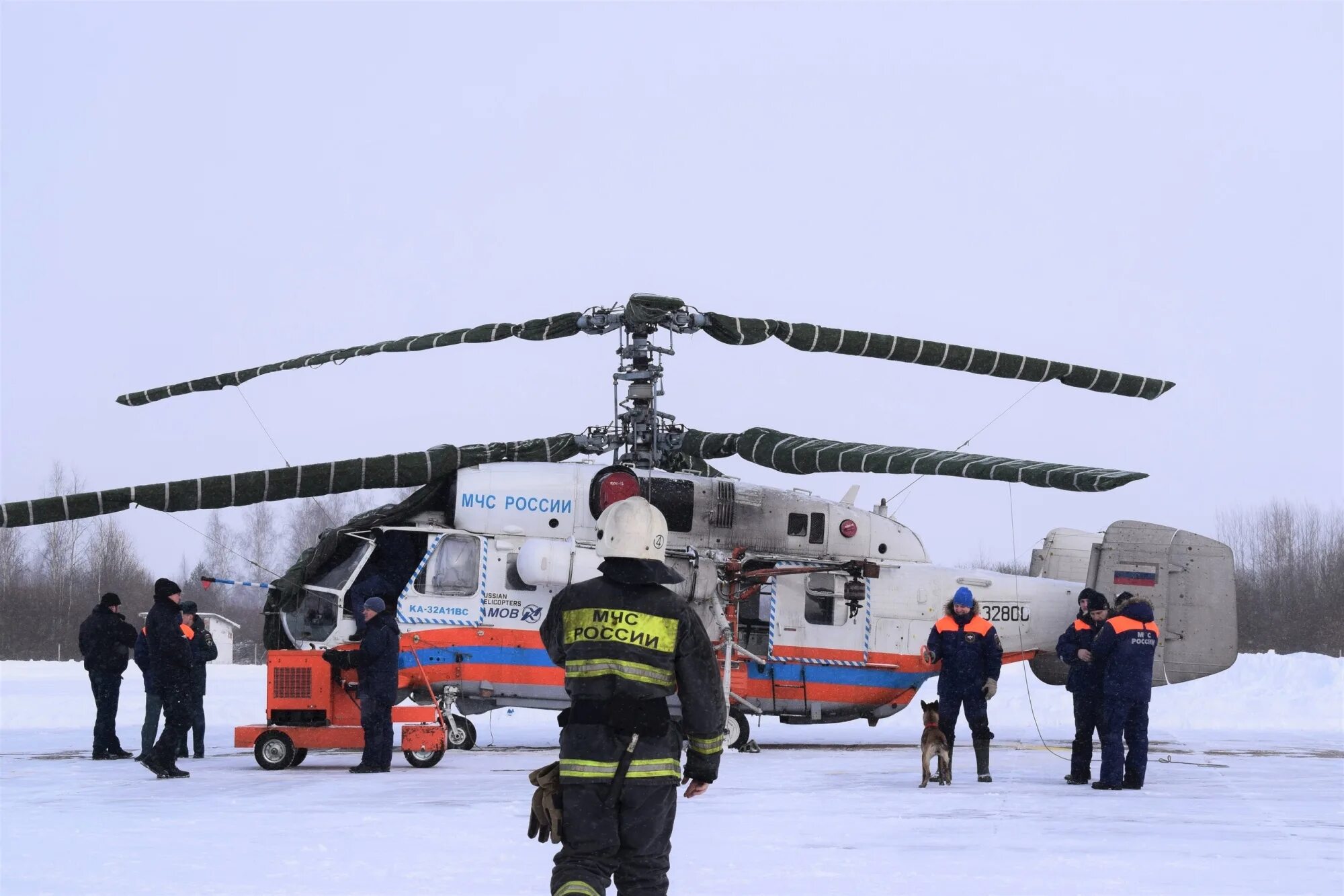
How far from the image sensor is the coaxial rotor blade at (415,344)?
12.9 metres

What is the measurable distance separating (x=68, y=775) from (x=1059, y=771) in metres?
9.26

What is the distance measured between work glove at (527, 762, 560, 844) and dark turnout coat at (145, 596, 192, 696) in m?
8.42

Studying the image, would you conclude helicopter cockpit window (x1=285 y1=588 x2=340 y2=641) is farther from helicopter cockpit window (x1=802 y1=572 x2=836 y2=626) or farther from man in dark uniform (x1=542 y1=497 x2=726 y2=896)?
man in dark uniform (x1=542 y1=497 x2=726 y2=896)

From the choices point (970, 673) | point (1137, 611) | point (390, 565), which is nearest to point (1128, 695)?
point (1137, 611)

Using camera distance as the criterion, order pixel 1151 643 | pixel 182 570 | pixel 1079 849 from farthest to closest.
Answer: pixel 182 570, pixel 1151 643, pixel 1079 849

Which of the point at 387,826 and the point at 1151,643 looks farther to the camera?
the point at 1151,643

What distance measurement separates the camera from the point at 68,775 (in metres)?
12.2

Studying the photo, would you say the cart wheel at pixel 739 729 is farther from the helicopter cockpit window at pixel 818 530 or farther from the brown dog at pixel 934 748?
the brown dog at pixel 934 748

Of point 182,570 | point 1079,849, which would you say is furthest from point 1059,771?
point 182,570

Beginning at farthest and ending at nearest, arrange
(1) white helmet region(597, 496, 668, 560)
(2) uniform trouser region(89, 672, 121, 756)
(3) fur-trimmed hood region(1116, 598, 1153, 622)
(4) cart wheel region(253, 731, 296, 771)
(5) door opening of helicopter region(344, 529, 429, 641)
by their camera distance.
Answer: (5) door opening of helicopter region(344, 529, 429, 641) → (2) uniform trouser region(89, 672, 121, 756) → (4) cart wheel region(253, 731, 296, 771) → (3) fur-trimmed hood region(1116, 598, 1153, 622) → (1) white helmet region(597, 496, 668, 560)

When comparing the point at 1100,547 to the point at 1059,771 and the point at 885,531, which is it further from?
the point at 1059,771

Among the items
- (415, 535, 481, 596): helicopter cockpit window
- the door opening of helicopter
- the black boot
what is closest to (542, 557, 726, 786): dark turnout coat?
the black boot

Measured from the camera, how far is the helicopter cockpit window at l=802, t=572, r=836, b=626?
15766mm

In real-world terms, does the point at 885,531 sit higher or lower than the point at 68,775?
higher
